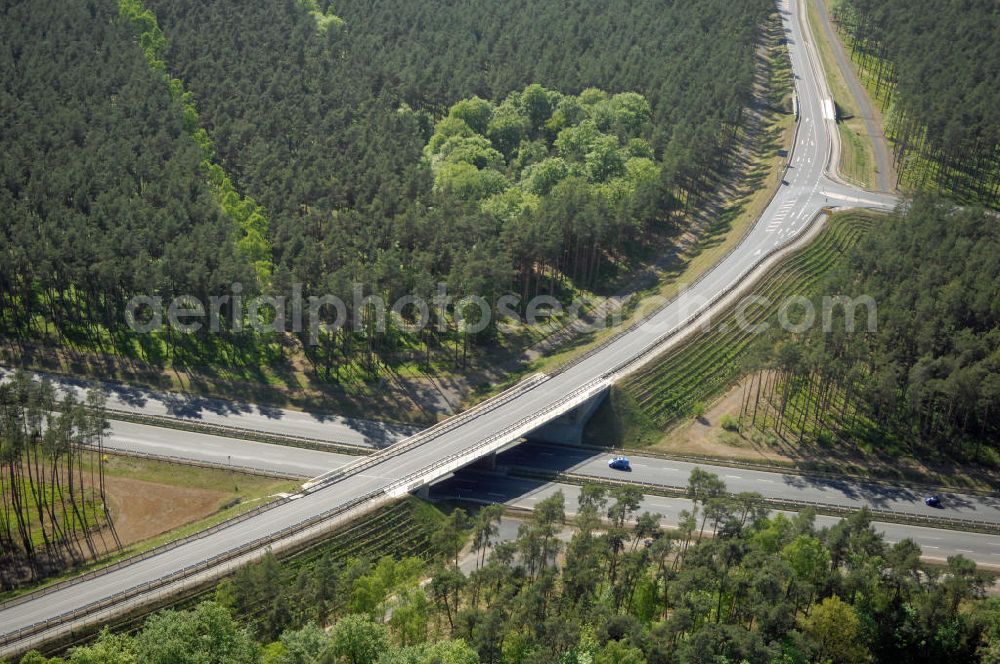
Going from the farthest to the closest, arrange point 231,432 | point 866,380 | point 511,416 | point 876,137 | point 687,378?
1. point 876,137
2. point 687,378
3. point 866,380
4. point 511,416
5. point 231,432

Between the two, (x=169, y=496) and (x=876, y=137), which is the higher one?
(x=876, y=137)

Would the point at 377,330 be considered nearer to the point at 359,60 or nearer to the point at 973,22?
the point at 359,60

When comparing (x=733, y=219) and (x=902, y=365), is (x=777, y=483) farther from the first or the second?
(x=733, y=219)

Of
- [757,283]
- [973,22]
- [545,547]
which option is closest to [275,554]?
[545,547]

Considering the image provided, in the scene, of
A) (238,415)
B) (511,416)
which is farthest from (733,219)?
(238,415)

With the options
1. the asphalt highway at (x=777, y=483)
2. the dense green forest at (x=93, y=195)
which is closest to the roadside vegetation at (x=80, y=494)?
the dense green forest at (x=93, y=195)
